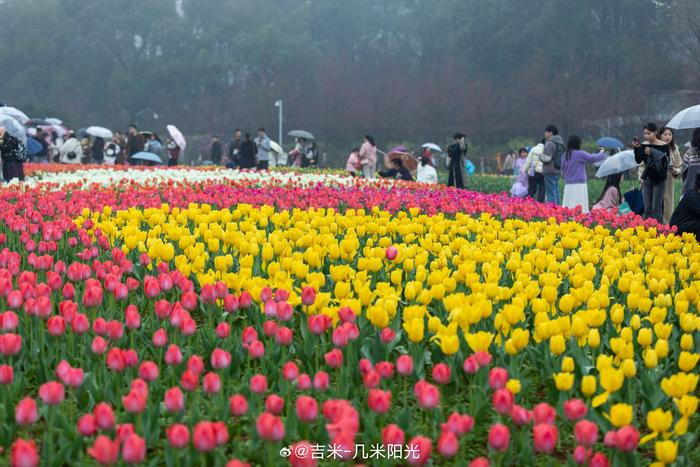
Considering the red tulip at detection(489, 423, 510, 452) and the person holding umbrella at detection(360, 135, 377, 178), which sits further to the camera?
the person holding umbrella at detection(360, 135, 377, 178)

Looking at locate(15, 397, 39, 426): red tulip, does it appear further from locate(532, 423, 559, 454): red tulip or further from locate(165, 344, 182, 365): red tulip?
locate(532, 423, 559, 454): red tulip

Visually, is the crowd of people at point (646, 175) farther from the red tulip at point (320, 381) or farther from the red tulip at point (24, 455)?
the red tulip at point (24, 455)

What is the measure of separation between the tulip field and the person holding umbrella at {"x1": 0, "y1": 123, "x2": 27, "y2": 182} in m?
8.56

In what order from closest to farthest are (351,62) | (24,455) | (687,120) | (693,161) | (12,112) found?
(24,455), (693,161), (687,120), (12,112), (351,62)

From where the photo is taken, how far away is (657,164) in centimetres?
1030

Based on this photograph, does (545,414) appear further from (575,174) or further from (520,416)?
(575,174)

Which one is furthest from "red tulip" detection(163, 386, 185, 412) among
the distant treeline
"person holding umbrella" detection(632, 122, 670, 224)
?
the distant treeline

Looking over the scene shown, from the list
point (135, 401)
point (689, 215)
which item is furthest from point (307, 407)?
point (689, 215)

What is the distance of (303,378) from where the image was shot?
10.4ft

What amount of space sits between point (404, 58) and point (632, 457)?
183 ft

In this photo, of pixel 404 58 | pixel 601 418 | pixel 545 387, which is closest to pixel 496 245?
pixel 545 387

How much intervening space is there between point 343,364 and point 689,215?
4.98m

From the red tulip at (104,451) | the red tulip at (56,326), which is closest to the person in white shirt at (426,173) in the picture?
the red tulip at (56,326)

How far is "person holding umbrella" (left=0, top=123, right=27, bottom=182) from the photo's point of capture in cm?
1423
